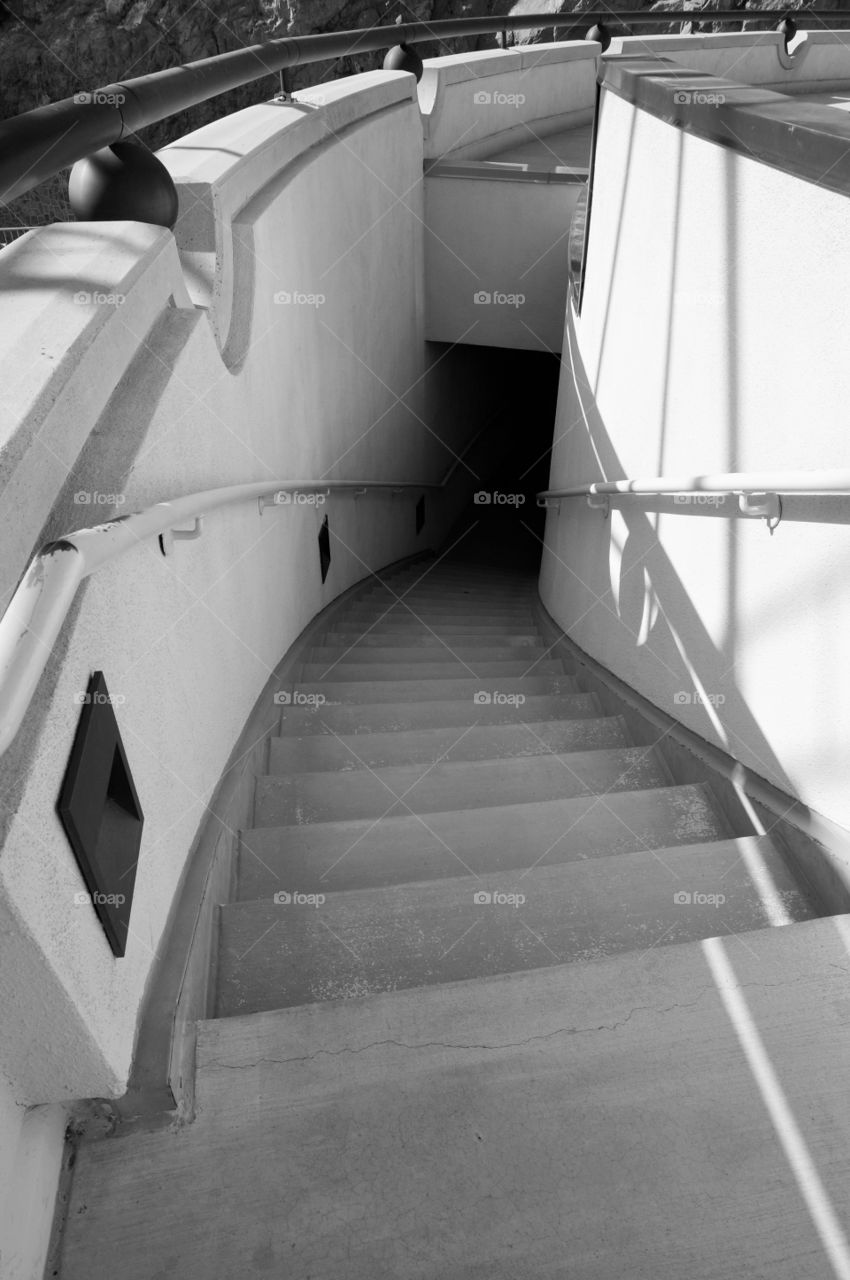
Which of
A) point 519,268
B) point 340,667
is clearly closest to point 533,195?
point 519,268

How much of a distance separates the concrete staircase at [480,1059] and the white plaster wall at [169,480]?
22 centimetres

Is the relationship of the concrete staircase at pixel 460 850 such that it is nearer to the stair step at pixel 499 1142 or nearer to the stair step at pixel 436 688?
the stair step at pixel 436 688

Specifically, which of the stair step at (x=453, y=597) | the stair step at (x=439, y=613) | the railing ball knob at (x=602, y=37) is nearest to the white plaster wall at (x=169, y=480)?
the stair step at (x=439, y=613)

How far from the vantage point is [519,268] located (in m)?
5.88

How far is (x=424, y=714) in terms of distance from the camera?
305 cm

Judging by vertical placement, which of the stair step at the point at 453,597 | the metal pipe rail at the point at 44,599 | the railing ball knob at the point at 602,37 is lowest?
the stair step at the point at 453,597

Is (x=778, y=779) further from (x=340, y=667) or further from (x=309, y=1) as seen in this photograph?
(x=309, y=1)

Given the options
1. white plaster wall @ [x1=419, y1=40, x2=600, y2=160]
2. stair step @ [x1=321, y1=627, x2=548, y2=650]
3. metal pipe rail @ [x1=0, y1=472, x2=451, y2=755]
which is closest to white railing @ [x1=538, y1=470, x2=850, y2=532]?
metal pipe rail @ [x1=0, y1=472, x2=451, y2=755]

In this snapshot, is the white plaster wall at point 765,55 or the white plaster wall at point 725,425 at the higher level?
the white plaster wall at point 765,55

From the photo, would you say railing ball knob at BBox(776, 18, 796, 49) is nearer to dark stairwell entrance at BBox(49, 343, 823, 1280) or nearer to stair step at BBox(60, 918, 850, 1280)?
dark stairwell entrance at BBox(49, 343, 823, 1280)

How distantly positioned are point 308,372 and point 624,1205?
305 cm

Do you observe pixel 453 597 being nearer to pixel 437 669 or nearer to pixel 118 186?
pixel 437 669

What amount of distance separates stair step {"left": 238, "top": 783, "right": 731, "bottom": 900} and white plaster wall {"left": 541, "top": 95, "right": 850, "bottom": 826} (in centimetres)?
25

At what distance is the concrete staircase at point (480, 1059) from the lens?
113cm
